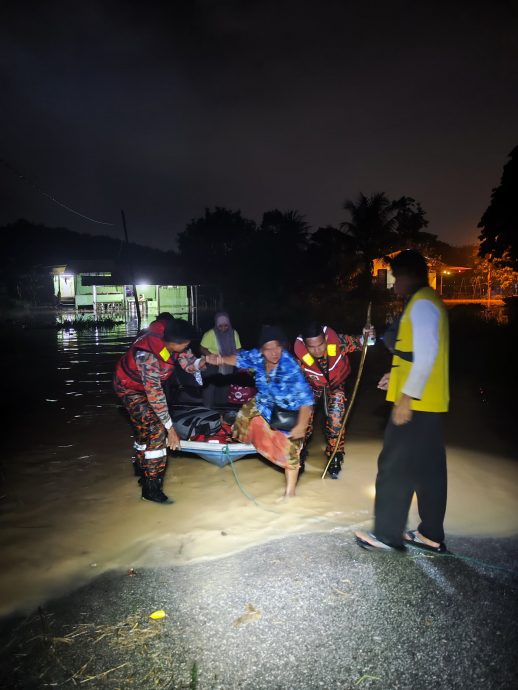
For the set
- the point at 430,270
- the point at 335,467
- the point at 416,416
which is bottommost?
the point at 335,467

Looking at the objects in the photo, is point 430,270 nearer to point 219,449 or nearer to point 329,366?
point 329,366

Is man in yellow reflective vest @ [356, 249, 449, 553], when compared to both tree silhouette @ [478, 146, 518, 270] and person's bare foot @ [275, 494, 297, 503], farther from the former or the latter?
tree silhouette @ [478, 146, 518, 270]

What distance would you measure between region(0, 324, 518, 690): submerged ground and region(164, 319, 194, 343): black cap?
1.84 m

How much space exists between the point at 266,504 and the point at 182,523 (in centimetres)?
93

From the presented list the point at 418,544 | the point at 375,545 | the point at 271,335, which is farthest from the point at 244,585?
the point at 271,335

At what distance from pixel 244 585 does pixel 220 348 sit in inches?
192

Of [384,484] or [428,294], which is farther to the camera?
[384,484]

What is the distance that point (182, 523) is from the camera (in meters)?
4.50

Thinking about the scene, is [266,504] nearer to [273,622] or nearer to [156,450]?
[156,450]

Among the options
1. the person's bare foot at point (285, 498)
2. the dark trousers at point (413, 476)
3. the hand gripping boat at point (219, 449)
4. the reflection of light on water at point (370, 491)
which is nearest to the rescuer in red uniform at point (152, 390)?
the hand gripping boat at point (219, 449)

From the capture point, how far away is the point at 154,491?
5.00 meters

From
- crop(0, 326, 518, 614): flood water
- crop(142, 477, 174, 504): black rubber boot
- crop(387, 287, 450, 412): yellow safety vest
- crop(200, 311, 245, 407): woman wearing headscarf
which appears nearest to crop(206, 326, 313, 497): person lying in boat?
crop(0, 326, 518, 614): flood water

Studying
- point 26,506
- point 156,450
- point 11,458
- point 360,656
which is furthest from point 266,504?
point 11,458

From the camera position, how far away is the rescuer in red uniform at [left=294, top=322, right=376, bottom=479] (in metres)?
5.01
